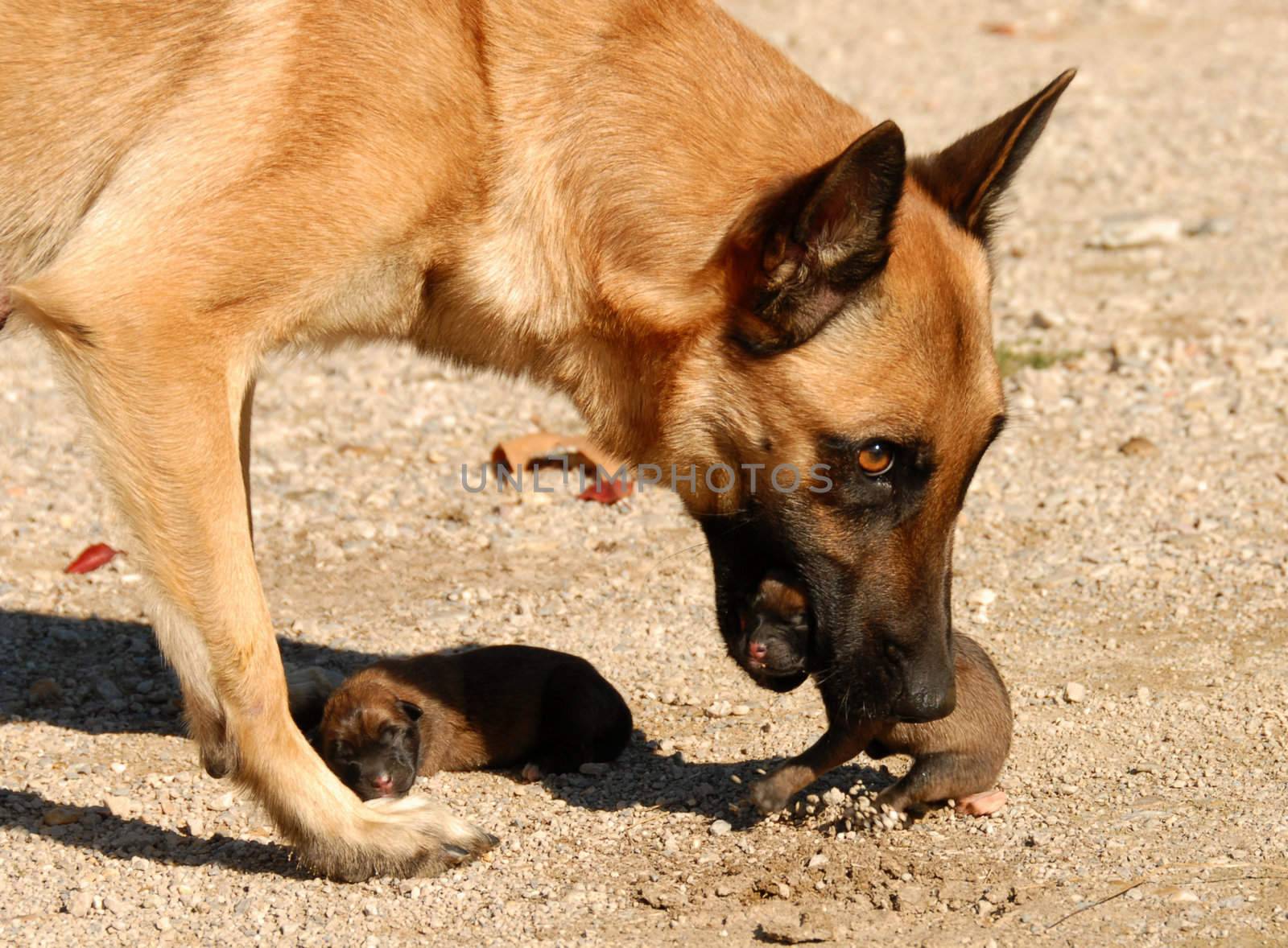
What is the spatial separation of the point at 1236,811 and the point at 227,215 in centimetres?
310

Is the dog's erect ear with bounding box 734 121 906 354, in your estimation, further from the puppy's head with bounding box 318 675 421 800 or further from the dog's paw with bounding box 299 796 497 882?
the puppy's head with bounding box 318 675 421 800

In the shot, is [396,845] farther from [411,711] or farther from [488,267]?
[488,267]

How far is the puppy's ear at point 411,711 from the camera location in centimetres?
468

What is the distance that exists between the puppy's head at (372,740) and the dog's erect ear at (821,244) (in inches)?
64.6

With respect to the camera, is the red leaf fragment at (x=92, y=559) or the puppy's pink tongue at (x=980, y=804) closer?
the puppy's pink tongue at (x=980, y=804)

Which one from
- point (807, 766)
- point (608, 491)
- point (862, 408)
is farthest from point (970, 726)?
point (608, 491)

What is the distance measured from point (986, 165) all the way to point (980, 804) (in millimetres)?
1775

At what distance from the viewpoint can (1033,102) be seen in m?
4.03

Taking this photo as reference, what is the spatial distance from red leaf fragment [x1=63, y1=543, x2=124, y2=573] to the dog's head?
9.39 ft

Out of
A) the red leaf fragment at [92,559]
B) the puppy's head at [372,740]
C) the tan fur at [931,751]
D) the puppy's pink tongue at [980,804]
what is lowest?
the red leaf fragment at [92,559]

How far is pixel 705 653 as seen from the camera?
536cm

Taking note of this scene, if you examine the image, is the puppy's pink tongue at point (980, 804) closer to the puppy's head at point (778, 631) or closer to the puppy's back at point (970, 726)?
the puppy's back at point (970, 726)

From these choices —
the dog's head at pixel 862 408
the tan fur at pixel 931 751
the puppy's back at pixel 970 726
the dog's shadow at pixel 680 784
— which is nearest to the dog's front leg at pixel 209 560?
the dog's shadow at pixel 680 784

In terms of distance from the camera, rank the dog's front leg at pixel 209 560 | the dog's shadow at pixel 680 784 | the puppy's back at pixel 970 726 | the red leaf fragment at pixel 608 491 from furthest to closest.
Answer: the red leaf fragment at pixel 608 491 < the dog's shadow at pixel 680 784 < the puppy's back at pixel 970 726 < the dog's front leg at pixel 209 560
